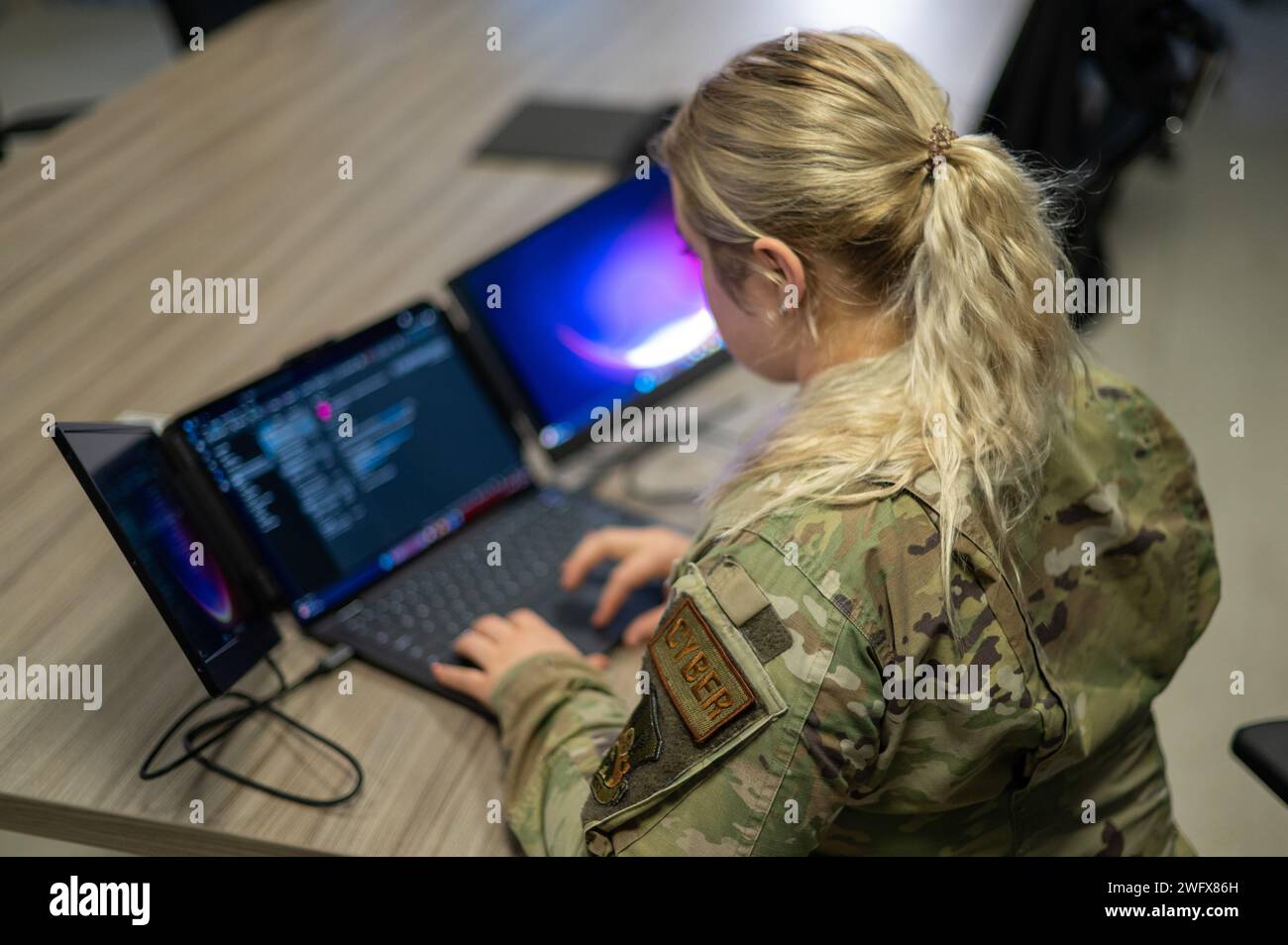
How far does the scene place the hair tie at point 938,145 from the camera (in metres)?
0.90

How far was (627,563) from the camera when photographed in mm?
1245

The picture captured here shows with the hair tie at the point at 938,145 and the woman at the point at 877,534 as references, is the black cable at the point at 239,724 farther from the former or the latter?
the hair tie at the point at 938,145

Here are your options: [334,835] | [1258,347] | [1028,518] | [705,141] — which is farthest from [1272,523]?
[334,835]

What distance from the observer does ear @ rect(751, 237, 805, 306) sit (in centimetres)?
93

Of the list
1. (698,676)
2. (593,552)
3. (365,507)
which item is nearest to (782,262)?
(698,676)

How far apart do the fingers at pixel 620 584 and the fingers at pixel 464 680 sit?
6.0 inches

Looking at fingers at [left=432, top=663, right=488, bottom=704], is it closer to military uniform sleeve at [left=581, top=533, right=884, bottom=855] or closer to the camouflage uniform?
the camouflage uniform

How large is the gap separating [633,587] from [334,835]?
0.41 m

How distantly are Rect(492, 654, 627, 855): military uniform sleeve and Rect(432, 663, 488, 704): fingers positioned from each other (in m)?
0.02

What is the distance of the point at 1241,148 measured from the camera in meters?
3.84

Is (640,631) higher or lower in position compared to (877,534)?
lower

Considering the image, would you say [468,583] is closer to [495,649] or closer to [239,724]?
[495,649]

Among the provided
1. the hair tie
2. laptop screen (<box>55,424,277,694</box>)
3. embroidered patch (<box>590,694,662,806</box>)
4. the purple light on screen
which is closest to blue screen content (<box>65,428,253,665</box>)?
laptop screen (<box>55,424,277,694</box>)

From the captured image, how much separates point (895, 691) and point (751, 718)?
11cm
